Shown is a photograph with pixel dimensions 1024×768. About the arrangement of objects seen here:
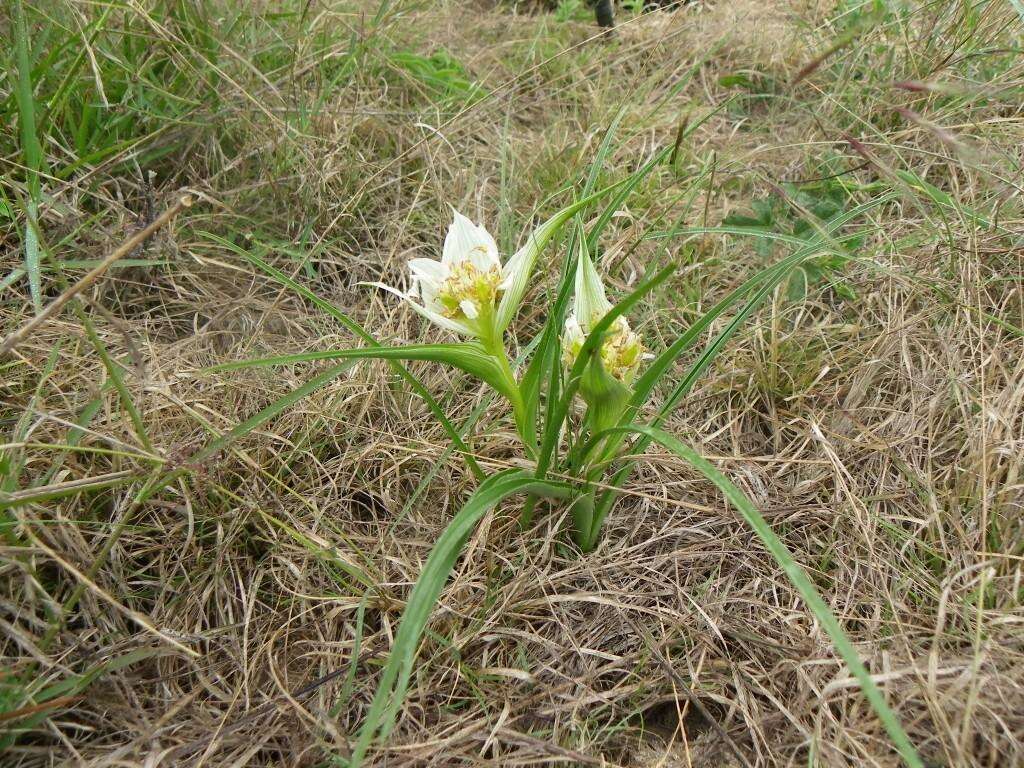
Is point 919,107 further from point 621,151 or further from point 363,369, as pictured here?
point 363,369

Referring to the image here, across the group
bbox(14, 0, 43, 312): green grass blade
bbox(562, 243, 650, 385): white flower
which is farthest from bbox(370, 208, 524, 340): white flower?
bbox(14, 0, 43, 312): green grass blade

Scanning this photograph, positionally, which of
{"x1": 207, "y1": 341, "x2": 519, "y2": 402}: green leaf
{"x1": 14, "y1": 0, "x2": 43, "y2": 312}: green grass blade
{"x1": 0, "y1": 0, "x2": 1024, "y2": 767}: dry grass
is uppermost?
{"x1": 14, "y1": 0, "x2": 43, "y2": 312}: green grass blade

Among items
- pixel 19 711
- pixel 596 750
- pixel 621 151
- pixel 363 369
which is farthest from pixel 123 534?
pixel 621 151

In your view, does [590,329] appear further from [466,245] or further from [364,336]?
[364,336]

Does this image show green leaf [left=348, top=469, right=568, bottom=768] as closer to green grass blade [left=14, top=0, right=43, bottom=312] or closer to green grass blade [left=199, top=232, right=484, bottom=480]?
green grass blade [left=199, top=232, right=484, bottom=480]

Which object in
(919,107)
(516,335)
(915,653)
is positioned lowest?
(915,653)
